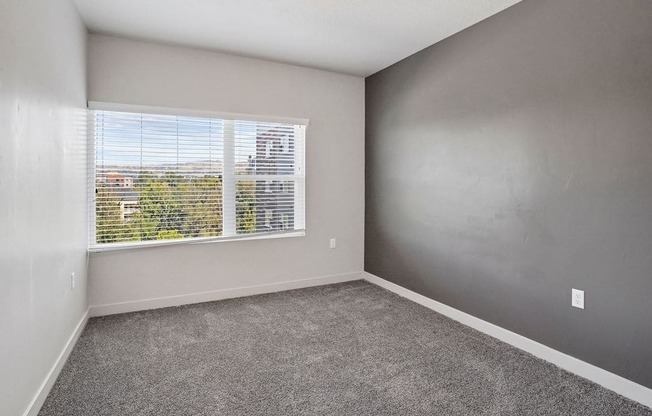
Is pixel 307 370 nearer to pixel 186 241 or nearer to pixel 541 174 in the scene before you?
pixel 186 241

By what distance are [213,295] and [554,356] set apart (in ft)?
9.48

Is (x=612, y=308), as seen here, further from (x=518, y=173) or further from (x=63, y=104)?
(x=63, y=104)

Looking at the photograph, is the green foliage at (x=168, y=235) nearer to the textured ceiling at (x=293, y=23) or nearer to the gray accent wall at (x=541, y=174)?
the textured ceiling at (x=293, y=23)

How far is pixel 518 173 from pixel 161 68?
10.3 feet

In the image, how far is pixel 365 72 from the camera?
4039 millimetres

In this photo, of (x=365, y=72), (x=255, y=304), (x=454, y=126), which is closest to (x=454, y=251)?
(x=454, y=126)

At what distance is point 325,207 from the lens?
407 centimetres

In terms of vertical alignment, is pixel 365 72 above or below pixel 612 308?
above

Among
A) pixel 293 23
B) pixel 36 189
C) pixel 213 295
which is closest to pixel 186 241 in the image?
pixel 213 295

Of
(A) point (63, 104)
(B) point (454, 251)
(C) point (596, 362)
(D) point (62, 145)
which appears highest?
(A) point (63, 104)

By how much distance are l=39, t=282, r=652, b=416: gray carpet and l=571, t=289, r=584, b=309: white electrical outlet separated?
0.43 m

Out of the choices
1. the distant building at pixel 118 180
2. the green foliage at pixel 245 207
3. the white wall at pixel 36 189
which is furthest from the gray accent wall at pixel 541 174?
the white wall at pixel 36 189

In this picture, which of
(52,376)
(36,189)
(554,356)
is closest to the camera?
(36,189)

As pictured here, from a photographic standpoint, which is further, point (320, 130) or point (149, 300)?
point (320, 130)
